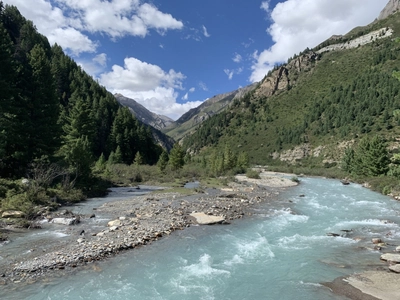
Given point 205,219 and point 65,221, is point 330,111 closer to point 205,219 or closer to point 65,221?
point 205,219

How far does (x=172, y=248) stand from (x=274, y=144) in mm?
136760

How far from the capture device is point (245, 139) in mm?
170000

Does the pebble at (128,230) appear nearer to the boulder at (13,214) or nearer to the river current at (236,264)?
the river current at (236,264)

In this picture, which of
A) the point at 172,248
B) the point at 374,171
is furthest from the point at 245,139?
the point at 172,248

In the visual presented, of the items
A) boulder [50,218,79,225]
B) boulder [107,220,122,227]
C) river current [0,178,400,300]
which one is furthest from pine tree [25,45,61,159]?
river current [0,178,400,300]

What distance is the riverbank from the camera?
12591mm

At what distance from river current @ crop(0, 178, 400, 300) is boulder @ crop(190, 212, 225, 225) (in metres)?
1.20

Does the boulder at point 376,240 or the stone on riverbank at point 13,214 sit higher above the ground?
the stone on riverbank at point 13,214

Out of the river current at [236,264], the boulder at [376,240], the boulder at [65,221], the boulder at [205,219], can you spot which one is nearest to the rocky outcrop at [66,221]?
the boulder at [65,221]

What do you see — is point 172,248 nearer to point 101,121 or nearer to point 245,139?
point 101,121

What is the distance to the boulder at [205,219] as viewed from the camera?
2255 cm

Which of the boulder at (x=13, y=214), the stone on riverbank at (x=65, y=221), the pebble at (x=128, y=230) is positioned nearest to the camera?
the pebble at (x=128, y=230)

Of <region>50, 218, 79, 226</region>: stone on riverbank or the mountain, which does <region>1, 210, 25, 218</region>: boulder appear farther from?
the mountain

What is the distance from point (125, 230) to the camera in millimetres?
18594
